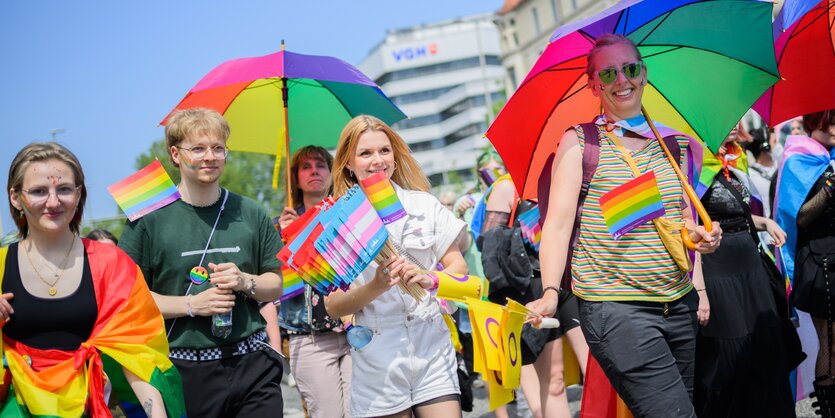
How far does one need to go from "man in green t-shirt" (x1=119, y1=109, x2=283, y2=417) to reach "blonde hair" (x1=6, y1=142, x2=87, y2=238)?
1.69 feet

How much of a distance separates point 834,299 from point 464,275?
297 cm

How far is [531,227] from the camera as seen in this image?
21.2 ft

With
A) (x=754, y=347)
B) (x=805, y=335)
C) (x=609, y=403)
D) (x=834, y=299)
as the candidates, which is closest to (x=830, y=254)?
(x=834, y=299)

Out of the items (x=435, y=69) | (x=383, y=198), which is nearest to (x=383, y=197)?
(x=383, y=198)

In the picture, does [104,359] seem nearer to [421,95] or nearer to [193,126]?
[193,126]

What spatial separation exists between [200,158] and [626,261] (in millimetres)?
2017

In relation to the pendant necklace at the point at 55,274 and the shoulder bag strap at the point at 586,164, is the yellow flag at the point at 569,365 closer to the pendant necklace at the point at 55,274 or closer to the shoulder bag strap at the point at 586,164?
the shoulder bag strap at the point at 586,164

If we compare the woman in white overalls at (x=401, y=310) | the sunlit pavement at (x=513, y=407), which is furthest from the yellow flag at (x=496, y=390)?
the sunlit pavement at (x=513, y=407)

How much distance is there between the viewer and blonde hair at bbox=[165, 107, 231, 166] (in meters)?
4.37

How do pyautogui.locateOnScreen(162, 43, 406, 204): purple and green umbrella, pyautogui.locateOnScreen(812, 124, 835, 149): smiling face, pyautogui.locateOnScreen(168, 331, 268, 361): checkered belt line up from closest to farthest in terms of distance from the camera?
pyautogui.locateOnScreen(168, 331, 268, 361): checkered belt
pyautogui.locateOnScreen(812, 124, 835, 149): smiling face
pyautogui.locateOnScreen(162, 43, 406, 204): purple and green umbrella

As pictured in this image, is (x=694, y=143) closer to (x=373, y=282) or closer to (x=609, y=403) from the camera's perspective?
(x=609, y=403)

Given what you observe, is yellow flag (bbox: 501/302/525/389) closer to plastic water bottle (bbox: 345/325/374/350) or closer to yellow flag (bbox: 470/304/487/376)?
yellow flag (bbox: 470/304/487/376)

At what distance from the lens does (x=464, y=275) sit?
13.3 feet

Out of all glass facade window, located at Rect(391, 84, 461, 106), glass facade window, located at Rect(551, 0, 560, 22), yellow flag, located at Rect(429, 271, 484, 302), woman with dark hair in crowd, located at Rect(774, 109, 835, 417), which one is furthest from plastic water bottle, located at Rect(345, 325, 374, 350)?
glass facade window, located at Rect(391, 84, 461, 106)
